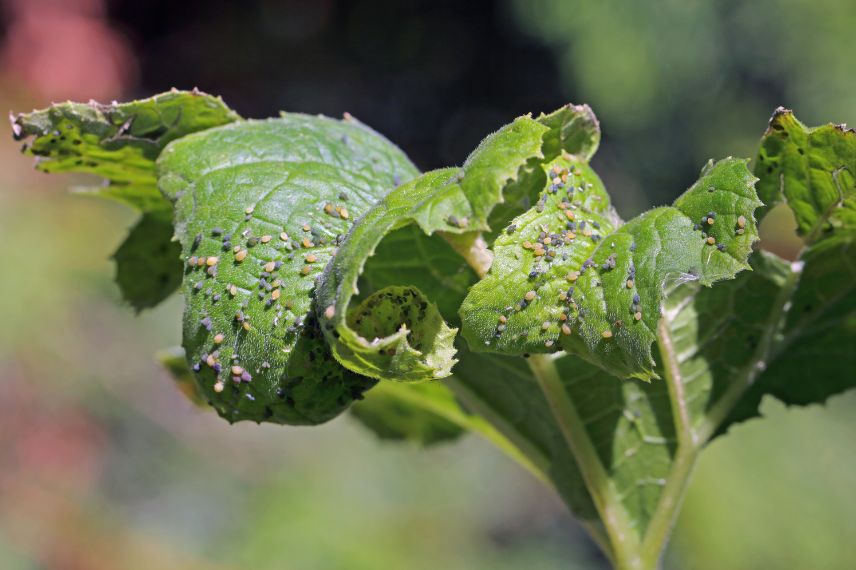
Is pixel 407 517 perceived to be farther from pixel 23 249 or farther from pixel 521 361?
pixel 521 361

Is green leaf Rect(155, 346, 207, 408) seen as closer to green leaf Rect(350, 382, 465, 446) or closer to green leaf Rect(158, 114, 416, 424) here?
green leaf Rect(350, 382, 465, 446)

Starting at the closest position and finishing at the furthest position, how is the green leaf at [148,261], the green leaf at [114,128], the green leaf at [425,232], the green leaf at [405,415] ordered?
the green leaf at [425,232] < the green leaf at [114,128] < the green leaf at [148,261] < the green leaf at [405,415]

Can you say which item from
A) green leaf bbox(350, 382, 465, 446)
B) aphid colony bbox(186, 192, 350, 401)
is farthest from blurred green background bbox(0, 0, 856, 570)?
aphid colony bbox(186, 192, 350, 401)

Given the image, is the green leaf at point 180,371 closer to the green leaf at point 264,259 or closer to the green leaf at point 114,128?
the green leaf at point 114,128

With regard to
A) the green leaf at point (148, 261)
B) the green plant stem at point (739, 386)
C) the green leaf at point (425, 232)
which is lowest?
the green leaf at point (148, 261)

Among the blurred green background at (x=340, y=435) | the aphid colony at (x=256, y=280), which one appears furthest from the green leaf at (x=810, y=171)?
the blurred green background at (x=340, y=435)

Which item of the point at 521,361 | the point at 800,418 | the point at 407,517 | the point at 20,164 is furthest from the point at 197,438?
the point at 521,361
